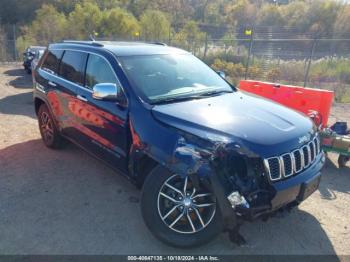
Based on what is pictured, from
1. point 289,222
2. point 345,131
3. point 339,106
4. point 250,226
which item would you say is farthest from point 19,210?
point 339,106

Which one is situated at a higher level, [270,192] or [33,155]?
[270,192]

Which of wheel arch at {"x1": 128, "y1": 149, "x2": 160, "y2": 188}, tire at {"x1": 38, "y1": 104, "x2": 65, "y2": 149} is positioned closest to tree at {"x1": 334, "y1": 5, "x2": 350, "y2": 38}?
tire at {"x1": 38, "y1": 104, "x2": 65, "y2": 149}

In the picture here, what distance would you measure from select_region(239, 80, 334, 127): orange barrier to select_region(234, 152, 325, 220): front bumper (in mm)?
2774

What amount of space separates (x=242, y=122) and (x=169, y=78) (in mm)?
1213

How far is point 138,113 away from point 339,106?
8437 mm

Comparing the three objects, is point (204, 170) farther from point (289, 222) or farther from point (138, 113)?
point (289, 222)

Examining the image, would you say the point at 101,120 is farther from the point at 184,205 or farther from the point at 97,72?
the point at 184,205

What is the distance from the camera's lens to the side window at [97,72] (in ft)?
12.6

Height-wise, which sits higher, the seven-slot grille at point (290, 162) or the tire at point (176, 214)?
the seven-slot grille at point (290, 162)

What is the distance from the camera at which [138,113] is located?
335 centimetres

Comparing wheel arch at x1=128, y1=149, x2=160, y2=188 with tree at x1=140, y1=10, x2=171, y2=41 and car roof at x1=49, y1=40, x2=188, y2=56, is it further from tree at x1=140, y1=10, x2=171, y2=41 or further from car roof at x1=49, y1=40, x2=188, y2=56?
tree at x1=140, y1=10, x2=171, y2=41

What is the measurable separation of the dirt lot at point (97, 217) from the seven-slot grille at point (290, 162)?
0.81 meters

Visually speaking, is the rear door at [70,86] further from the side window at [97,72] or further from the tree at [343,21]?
the tree at [343,21]

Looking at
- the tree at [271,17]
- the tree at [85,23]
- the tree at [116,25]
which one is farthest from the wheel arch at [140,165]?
the tree at [271,17]
